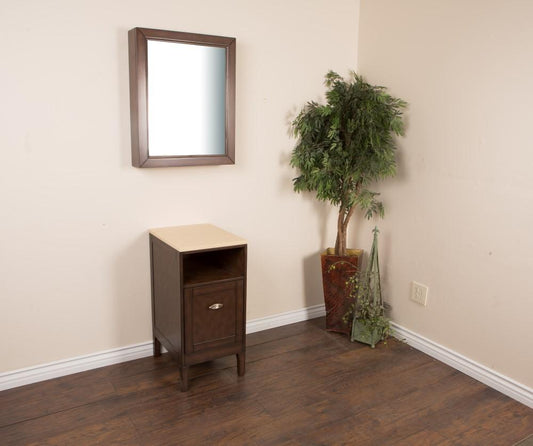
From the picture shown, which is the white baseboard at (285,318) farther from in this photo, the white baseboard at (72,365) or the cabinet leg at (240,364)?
the white baseboard at (72,365)

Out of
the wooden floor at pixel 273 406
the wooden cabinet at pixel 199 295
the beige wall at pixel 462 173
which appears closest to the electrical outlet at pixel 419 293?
the beige wall at pixel 462 173

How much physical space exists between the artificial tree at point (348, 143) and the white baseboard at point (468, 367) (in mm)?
696

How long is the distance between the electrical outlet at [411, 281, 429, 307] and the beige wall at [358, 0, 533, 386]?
31 millimetres

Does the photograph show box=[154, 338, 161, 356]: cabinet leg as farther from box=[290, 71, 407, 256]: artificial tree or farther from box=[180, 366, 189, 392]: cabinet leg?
box=[290, 71, 407, 256]: artificial tree

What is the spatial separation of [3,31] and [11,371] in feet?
4.69

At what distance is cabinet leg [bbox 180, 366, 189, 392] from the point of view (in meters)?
2.27

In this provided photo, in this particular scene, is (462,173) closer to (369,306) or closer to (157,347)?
(369,306)

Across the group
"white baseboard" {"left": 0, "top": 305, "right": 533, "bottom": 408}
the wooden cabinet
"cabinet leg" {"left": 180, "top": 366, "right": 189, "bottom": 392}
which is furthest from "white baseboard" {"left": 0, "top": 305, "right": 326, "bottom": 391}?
"cabinet leg" {"left": 180, "top": 366, "right": 189, "bottom": 392}

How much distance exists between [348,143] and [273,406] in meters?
1.32

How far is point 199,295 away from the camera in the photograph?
2.21 metres

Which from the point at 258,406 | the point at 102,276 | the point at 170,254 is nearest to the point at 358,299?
the point at 258,406

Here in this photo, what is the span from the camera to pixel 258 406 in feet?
7.20

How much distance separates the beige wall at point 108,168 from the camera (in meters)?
2.14

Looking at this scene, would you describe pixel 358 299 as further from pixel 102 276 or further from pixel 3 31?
pixel 3 31
